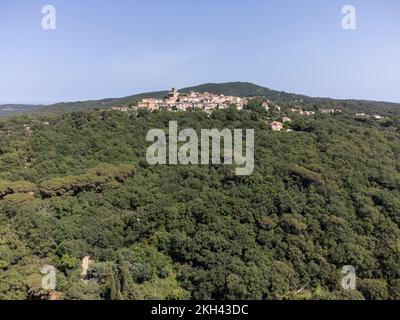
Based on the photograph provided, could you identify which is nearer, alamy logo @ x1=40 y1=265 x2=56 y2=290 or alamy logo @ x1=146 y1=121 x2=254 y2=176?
alamy logo @ x1=40 y1=265 x2=56 y2=290

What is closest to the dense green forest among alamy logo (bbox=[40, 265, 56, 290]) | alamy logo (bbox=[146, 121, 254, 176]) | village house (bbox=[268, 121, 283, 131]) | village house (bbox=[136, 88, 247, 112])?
alamy logo (bbox=[40, 265, 56, 290])

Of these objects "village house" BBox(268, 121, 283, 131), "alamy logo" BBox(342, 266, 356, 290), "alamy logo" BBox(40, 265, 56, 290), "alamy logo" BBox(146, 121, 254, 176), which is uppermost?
"village house" BBox(268, 121, 283, 131)

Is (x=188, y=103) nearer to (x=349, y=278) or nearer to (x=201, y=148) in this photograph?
(x=201, y=148)

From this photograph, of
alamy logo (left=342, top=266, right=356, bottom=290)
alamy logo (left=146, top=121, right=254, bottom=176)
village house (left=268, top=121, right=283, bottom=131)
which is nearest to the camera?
alamy logo (left=342, top=266, right=356, bottom=290)

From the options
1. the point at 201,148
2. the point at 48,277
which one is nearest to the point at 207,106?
the point at 201,148

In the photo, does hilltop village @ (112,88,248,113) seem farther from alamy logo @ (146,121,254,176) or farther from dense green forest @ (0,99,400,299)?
dense green forest @ (0,99,400,299)

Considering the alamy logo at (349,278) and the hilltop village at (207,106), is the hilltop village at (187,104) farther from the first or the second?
the alamy logo at (349,278)
